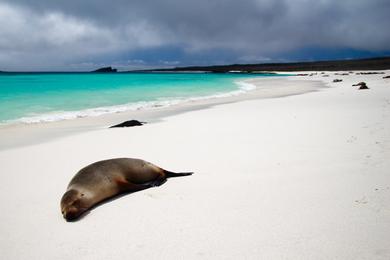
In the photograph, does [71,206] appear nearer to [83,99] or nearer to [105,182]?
[105,182]

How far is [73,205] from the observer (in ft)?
9.90

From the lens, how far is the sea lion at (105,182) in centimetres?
308

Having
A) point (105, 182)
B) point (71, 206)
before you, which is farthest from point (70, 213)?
point (105, 182)

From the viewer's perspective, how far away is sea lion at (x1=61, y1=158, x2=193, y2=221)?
3.08 m

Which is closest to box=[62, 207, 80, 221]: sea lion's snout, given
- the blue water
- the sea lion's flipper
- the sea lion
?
the sea lion

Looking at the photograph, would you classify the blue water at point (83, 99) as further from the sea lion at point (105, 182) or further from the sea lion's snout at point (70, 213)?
the sea lion's snout at point (70, 213)

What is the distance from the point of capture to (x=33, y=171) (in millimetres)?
4422

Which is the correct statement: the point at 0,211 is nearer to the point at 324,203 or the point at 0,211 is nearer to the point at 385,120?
the point at 324,203

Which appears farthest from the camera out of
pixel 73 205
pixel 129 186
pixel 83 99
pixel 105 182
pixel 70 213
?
pixel 83 99

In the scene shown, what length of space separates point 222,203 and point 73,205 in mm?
1490

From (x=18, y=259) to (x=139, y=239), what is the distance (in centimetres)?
92

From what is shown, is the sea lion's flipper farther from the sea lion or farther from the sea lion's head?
the sea lion's head

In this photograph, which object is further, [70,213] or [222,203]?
[222,203]

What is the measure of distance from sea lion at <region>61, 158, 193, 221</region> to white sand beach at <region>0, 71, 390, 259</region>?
0.41ft
